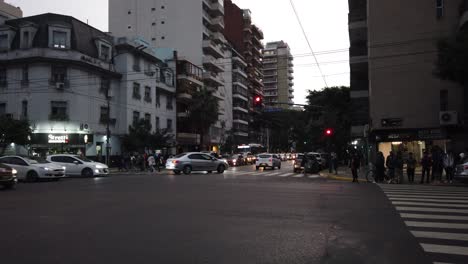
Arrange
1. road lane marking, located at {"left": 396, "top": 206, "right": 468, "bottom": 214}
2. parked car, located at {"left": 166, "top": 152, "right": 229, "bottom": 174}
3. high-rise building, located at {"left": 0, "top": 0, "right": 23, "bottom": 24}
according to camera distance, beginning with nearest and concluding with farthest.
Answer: road lane marking, located at {"left": 396, "top": 206, "right": 468, "bottom": 214}, parked car, located at {"left": 166, "top": 152, "right": 229, "bottom": 174}, high-rise building, located at {"left": 0, "top": 0, "right": 23, "bottom": 24}

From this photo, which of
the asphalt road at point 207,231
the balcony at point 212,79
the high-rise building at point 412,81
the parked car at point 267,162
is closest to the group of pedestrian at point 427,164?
the high-rise building at point 412,81

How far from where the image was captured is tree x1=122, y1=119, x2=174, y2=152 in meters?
46.7

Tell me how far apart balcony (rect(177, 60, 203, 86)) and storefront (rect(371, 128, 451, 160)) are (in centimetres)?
3724

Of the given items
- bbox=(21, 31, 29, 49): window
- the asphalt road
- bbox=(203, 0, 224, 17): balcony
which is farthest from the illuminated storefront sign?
bbox=(203, 0, 224, 17): balcony

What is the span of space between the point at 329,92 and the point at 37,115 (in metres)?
37.6

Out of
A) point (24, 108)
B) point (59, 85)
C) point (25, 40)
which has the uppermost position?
point (25, 40)

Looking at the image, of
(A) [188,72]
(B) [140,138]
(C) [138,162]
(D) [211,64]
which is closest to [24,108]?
(B) [140,138]

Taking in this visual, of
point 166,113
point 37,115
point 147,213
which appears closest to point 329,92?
point 166,113

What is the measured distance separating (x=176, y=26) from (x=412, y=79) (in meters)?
52.3

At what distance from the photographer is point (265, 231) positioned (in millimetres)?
9031

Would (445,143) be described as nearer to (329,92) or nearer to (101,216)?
(101,216)

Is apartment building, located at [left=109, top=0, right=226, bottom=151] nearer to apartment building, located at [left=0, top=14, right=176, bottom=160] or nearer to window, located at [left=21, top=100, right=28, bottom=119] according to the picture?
apartment building, located at [left=0, top=14, right=176, bottom=160]

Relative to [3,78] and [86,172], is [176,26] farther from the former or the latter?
[86,172]

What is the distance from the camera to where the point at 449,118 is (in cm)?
2881
